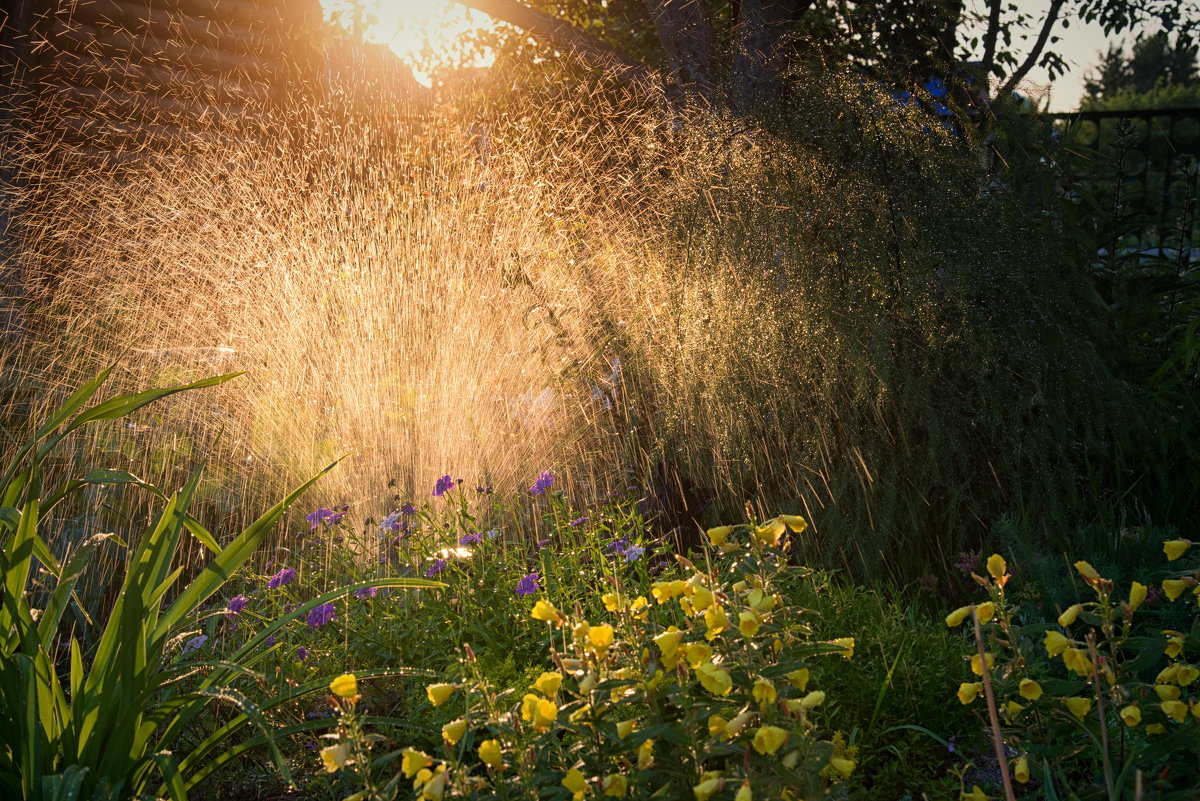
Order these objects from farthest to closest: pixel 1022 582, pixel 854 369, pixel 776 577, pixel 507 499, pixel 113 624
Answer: pixel 507 499 → pixel 854 369 → pixel 1022 582 → pixel 113 624 → pixel 776 577

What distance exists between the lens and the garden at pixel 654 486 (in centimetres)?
137

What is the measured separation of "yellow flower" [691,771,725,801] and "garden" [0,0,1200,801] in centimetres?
6

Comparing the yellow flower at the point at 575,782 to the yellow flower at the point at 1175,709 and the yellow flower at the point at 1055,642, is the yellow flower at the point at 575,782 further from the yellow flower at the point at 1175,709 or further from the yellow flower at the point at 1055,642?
the yellow flower at the point at 1175,709

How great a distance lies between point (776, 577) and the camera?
1.44 metres

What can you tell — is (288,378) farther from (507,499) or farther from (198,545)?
(507,499)

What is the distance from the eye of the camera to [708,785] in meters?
1.11

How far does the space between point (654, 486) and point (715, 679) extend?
1788 mm

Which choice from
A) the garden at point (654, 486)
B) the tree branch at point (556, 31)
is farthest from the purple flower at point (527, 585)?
the tree branch at point (556, 31)

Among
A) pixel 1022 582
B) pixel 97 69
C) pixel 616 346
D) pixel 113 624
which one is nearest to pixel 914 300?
pixel 1022 582

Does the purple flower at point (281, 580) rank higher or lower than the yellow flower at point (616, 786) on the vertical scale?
lower

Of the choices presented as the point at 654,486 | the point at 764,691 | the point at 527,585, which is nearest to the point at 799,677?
the point at 764,691

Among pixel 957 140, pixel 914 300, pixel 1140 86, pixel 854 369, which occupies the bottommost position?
pixel 854 369

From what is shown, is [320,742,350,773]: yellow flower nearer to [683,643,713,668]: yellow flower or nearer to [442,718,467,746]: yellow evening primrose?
[442,718,467,746]: yellow evening primrose

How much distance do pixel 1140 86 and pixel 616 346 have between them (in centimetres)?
4305
